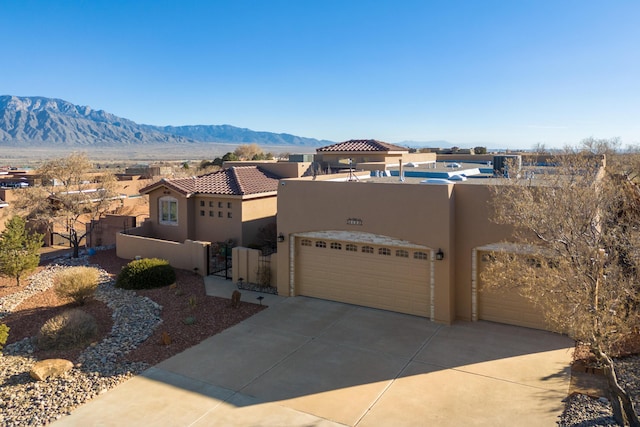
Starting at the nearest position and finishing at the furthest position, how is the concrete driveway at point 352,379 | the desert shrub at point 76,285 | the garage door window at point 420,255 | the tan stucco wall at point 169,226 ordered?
the concrete driveway at point 352,379 → the garage door window at point 420,255 → the desert shrub at point 76,285 → the tan stucco wall at point 169,226

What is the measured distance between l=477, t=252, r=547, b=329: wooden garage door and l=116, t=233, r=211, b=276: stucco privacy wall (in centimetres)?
1035

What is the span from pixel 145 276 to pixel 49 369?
7.01m

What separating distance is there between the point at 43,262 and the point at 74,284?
9657 millimetres

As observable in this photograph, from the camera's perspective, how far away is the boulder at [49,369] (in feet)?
34.0

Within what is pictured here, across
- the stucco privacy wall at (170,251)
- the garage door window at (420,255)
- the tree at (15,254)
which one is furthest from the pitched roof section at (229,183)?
the garage door window at (420,255)

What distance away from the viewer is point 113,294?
16.7 metres

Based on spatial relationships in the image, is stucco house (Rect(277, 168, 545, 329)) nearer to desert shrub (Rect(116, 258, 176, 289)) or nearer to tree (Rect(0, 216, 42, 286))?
desert shrub (Rect(116, 258, 176, 289))

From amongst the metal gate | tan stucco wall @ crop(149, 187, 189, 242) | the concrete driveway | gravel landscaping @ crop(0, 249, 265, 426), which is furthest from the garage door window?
tan stucco wall @ crop(149, 187, 189, 242)

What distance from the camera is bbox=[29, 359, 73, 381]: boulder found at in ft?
34.0

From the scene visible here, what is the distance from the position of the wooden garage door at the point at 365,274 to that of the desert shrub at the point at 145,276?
501cm

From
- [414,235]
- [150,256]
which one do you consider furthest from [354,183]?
[150,256]

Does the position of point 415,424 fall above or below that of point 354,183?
below

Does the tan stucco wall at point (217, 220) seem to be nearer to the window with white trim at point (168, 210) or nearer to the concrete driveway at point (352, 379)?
the window with white trim at point (168, 210)

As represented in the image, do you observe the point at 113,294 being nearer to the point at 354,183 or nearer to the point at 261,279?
the point at 261,279
